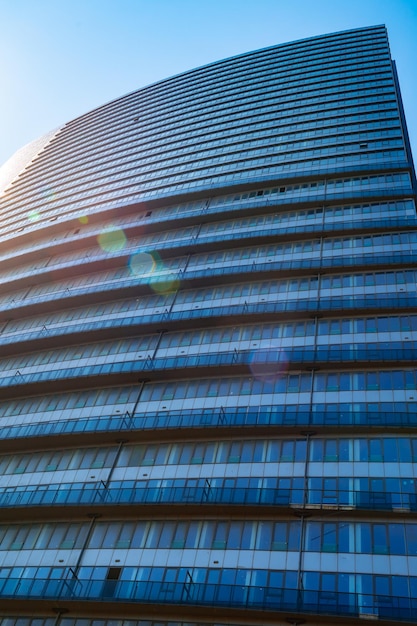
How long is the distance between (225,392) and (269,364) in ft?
11.9

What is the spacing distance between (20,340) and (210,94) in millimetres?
65356

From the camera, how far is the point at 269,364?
1474 inches

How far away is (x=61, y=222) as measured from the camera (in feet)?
225

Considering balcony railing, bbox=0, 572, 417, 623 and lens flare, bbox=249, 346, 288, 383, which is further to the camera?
lens flare, bbox=249, 346, 288, 383

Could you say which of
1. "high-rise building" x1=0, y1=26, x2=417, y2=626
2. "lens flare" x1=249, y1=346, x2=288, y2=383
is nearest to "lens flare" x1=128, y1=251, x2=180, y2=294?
"high-rise building" x1=0, y1=26, x2=417, y2=626

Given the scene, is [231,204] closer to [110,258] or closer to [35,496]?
[110,258]

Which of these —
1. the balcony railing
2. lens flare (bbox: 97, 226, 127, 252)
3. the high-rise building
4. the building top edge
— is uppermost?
the building top edge

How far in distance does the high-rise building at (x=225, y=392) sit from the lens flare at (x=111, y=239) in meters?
0.41

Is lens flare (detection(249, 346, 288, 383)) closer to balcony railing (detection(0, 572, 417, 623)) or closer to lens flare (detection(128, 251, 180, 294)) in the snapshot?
lens flare (detection(128, 251, 180, 294))

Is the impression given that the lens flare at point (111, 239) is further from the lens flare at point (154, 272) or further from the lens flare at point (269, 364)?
the lens flare at point (269, 364)

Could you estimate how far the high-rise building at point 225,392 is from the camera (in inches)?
1079

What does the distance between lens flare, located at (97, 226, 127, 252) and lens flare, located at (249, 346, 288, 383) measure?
27.0 meters

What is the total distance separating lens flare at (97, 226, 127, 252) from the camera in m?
59.9

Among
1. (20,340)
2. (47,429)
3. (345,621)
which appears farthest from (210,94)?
(345,621)
